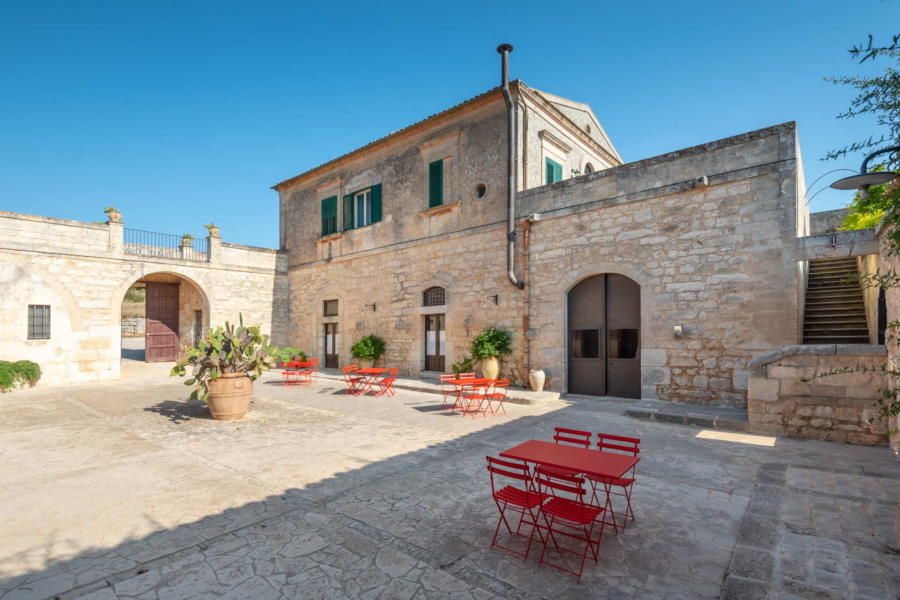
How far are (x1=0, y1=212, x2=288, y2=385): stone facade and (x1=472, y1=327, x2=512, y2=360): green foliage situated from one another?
1021cm

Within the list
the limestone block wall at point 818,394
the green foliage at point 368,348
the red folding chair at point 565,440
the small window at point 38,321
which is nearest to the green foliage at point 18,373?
the small window at point 38,321

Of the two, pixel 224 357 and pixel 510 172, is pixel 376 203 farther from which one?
pixel 224 357

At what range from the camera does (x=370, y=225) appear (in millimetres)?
14359

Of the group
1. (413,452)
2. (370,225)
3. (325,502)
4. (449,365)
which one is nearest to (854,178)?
(413,452)

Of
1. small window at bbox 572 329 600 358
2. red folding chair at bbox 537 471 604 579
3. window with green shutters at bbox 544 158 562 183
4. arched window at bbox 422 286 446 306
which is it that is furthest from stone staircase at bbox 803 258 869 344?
arched window at bbox 422 286 446 306

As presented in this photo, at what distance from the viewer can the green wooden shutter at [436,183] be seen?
12359mm

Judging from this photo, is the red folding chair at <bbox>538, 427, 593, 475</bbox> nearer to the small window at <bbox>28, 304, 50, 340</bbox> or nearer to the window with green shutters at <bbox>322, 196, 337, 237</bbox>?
the window with green shutters at <bbox>322, 196, 337, 237</bbox>

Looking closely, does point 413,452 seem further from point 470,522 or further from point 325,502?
point 470,522

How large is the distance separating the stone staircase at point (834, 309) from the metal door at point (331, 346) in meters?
13.2

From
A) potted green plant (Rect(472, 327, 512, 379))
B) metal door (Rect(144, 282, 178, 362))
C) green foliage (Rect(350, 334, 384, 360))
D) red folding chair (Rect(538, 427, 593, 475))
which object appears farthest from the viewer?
metal door (Rect(144, 282, 178, 362))

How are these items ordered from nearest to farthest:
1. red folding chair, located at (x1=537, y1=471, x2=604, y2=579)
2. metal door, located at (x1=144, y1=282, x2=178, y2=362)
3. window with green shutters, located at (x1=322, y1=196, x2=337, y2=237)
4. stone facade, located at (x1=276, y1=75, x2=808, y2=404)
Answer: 1. red folding chair, located at (x1=537, y1=471, x2=604, y2=579)
2. stone facade, located at (x1=276, y1=75, x2=808, y2=404)
3. window with green shutters, located at (x1=322, y1=196, x2=337, y2=237)
4. metal door, located at (x1=144, y1=282, x2=178, y2=362)

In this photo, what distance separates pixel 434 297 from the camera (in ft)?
41.4

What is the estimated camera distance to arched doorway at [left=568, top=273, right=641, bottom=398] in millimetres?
9172

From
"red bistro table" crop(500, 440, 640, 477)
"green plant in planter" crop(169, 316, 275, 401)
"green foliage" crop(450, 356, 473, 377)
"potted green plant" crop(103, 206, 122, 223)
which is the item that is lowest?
"green foliage" crop(450, 356, 473, 377)
